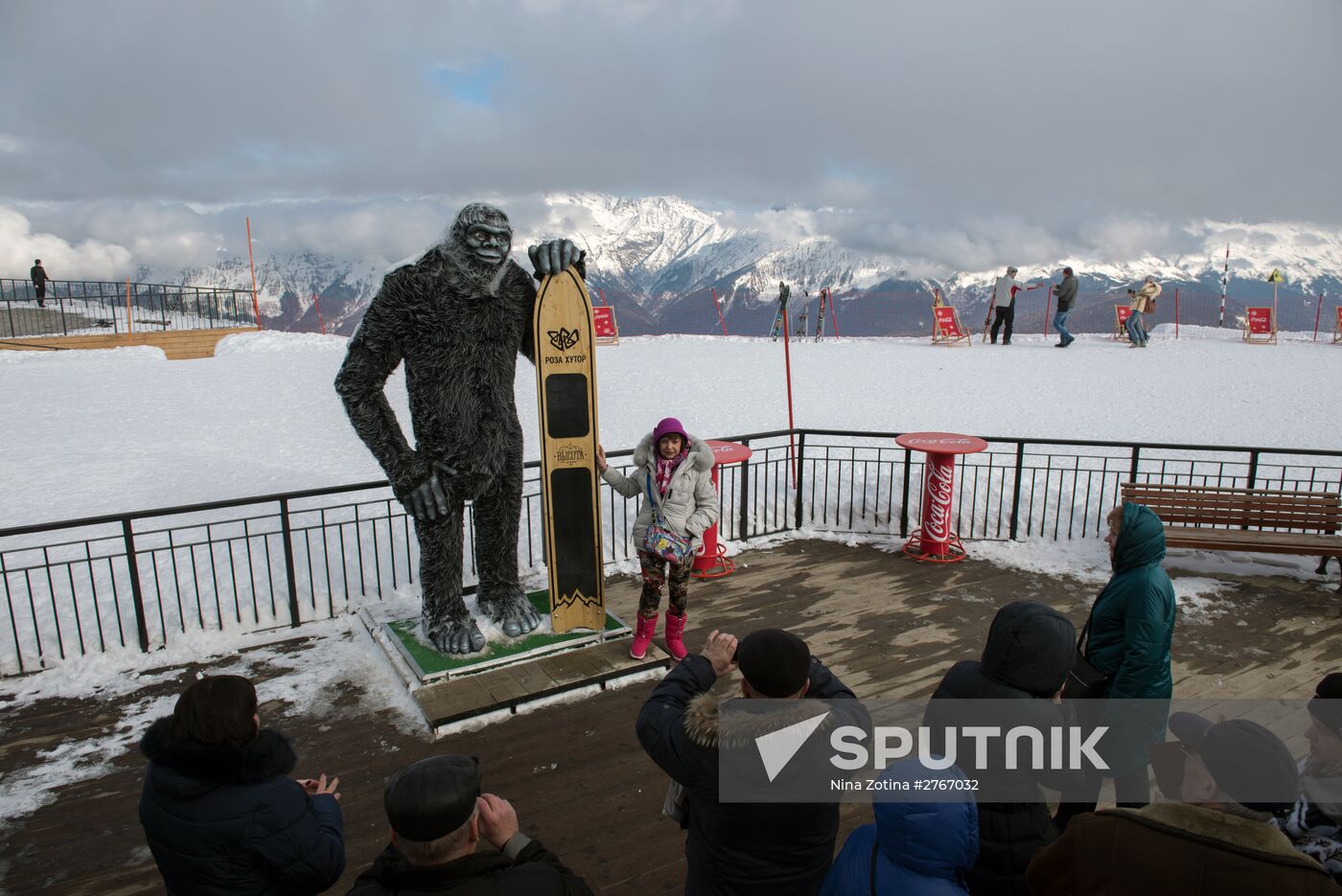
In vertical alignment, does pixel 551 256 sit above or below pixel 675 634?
above

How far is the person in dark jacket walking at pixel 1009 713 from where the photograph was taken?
242 centimetres

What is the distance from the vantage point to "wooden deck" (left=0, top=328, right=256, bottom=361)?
1784 centimetres

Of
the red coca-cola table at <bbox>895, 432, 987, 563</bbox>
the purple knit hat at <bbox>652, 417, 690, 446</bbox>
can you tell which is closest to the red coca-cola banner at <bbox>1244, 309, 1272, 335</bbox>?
the red coca-cola table at <bbox>895, 432, 987, 563</bbox>

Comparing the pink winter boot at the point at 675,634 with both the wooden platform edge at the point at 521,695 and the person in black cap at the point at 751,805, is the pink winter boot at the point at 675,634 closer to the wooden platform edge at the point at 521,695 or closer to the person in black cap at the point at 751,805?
the wooden platform edge at the point at 521,695

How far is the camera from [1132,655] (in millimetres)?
3561

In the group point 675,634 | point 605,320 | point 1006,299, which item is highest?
point 1006,299

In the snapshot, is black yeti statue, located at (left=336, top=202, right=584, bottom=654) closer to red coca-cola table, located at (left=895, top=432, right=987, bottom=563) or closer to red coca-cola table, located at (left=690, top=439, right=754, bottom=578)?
red coca-cola table, located at (left=690, top=439, right=754, bottom=578)

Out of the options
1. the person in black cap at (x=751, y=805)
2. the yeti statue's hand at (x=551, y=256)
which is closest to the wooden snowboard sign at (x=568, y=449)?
the yeti statue's hand at (x=551, y=256)

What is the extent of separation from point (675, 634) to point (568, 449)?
1538mm

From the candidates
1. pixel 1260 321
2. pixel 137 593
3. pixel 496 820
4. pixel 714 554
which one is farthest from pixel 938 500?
pixel 1260 321

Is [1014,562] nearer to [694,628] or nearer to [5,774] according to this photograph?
[694,628]

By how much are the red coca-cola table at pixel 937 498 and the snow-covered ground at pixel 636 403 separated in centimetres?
411

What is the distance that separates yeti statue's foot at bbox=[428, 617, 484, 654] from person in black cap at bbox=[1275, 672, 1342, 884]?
4.51 m

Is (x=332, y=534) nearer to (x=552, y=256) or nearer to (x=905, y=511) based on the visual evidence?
(x=552, y=256)
